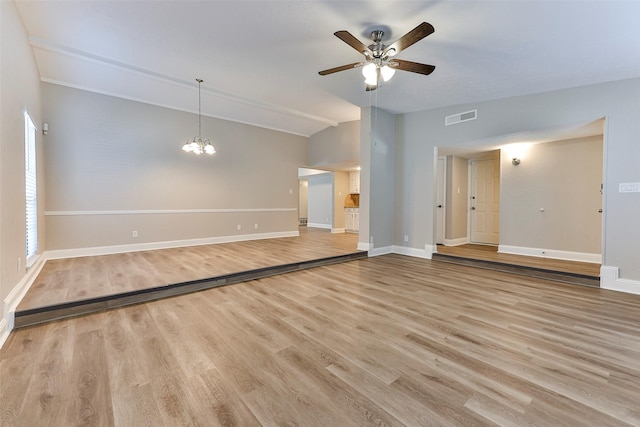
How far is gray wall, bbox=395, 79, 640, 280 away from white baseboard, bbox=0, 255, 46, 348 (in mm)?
5951

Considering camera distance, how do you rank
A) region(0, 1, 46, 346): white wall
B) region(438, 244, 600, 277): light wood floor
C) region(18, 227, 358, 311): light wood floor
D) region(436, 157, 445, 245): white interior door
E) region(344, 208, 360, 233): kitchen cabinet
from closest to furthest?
region(0, 1, 46, 346): white wall < region(18, 227, 358, 311): light wood floor < region(438, 244, 600, 277): light wood floor < region(436, 157, 445, 245): white interior door < region(344, 208, 360, 233): kitchen cabinet

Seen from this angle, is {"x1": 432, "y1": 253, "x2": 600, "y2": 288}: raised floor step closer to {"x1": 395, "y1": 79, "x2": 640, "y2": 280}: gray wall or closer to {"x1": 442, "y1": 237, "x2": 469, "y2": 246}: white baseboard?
{"x1": 395, "y1": 79, "x2": 640, "y2": 280}: gray wall

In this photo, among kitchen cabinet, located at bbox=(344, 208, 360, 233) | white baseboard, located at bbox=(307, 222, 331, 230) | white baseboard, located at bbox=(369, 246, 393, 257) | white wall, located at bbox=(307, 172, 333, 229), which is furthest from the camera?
white baseboard, located at bbox=(307, 222, 331, 230)

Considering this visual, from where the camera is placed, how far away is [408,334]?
8.11ft

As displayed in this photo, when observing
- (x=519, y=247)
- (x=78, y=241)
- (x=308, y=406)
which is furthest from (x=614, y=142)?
(x=78, y=241)

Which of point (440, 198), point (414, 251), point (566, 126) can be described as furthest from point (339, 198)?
point (566, 126)

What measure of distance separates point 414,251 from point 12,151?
6.19m

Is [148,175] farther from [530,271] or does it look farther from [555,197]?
[555,197]

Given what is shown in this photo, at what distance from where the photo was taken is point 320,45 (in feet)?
11.5

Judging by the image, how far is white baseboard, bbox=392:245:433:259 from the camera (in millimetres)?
5746

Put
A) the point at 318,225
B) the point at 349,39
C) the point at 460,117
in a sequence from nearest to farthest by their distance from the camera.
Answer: the point at 349,39, the point at 460,117, the point at 318,225

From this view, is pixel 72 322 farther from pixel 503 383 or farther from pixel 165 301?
pixel 503 383

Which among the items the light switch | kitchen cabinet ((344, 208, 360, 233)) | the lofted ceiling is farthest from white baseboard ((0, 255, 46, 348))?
kitchen cabinet ((344, 208, 360, 233))

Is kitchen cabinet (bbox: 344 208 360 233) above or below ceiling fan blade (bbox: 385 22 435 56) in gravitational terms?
below
